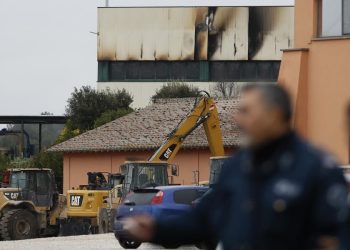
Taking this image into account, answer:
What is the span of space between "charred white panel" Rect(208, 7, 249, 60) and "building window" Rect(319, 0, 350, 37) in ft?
216

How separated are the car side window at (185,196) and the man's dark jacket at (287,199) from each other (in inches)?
842

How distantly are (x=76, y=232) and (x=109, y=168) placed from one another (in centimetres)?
2509

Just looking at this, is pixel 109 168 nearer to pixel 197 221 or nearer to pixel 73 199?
pixel 73 199

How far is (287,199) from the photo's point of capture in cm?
566

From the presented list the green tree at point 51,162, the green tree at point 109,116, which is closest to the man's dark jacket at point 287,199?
the green tree at point 51,162

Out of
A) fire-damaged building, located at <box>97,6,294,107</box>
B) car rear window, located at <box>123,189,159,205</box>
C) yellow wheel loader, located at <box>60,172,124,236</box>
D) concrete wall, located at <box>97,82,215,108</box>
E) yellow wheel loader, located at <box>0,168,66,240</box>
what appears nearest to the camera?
car rear window, located at <box>123,189,159,205</box>

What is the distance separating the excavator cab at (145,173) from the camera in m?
40.9

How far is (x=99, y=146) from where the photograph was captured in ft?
220

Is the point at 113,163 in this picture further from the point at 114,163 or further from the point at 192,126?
the point at 192,126

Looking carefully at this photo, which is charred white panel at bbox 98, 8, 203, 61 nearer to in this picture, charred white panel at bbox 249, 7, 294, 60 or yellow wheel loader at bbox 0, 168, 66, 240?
charred white panel at bbox 249, 7, 294, 60

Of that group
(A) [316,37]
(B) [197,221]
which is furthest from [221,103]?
(B) [197,221]

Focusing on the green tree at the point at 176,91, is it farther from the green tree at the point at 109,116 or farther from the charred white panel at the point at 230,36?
the green tree at the point at 109,116

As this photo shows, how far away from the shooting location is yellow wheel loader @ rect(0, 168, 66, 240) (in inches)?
1519

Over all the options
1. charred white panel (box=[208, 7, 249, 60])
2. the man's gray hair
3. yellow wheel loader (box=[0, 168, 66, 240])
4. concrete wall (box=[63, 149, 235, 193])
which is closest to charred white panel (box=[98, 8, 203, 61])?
charred white panel (box=[208, 7, 249, 60])
